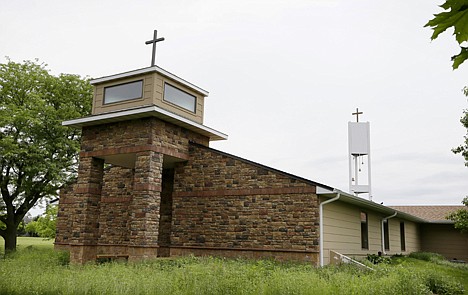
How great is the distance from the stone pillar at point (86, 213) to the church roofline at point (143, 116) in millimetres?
1359

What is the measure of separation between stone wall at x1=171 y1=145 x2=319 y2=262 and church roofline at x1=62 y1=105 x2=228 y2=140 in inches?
34.5

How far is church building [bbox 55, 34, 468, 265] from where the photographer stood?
13.3 m

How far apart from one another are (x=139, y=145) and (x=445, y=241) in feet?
70.4

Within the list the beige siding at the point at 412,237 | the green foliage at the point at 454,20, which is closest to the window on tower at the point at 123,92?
the green foliage at the point at 454,20

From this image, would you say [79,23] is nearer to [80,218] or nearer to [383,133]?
[80,218]

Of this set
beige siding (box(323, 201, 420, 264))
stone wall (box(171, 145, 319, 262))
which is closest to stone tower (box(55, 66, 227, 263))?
stone wall (box(171, 145, 319, 262))

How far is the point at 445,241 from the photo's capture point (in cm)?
2681

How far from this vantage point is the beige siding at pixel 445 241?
26.2 metres

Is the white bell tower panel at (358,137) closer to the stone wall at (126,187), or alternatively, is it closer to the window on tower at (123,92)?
the stone wall at (126,187)

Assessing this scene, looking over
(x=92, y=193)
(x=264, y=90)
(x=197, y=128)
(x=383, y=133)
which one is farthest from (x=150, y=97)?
(x=383, y=133)

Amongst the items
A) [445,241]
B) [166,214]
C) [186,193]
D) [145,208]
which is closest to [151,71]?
[186,193]

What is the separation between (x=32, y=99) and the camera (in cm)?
2328

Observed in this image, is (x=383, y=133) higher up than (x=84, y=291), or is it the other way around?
(x=383, y=133)

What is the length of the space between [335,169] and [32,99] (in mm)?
20392
